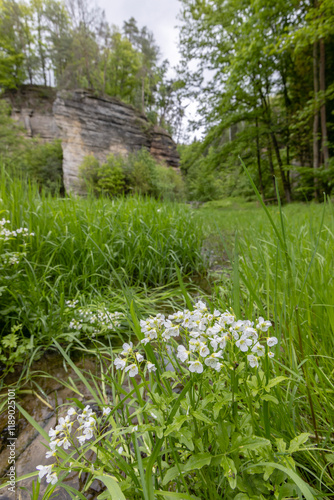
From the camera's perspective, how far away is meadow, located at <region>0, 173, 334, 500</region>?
49cm

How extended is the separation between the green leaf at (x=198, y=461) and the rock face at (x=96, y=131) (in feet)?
45.6

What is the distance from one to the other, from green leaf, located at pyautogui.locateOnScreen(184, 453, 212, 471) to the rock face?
1391 cm

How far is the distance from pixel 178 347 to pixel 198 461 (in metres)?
0.23

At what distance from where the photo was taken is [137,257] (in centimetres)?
233

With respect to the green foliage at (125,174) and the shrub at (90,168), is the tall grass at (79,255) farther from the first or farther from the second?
the shrub at (90,168)

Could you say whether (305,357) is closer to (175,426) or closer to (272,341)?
Answer: (272,341)

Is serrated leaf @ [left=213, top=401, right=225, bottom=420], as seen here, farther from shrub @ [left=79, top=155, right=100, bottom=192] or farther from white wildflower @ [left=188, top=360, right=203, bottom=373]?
shrub @ [left=79, top=155, right=100, bottom=192]

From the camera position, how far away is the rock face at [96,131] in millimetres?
15517

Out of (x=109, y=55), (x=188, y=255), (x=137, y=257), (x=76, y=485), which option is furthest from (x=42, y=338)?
(x=109, y=55)

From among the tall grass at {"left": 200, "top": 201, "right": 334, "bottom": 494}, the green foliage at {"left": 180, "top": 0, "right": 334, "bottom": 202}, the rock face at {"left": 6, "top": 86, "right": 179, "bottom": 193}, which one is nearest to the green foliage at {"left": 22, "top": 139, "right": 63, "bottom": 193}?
the rock face at {"left": 6, "top": 86, "right": 179, "bottom": 193}

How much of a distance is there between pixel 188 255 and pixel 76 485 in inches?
81.7

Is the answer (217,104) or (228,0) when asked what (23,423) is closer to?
(217,104)

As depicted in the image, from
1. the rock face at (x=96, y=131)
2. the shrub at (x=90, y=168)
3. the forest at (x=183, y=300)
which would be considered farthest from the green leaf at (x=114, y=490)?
the shrub at (x=90, y=168)

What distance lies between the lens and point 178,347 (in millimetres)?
484
